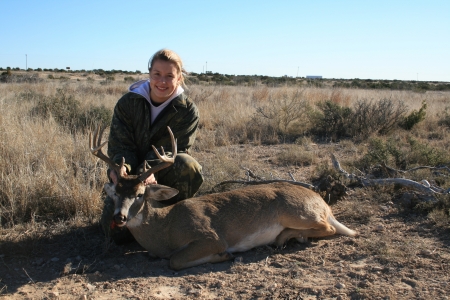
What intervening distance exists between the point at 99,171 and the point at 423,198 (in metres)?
4.37

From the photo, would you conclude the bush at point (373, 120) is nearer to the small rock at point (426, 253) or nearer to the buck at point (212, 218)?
the buck at point (212, 218)

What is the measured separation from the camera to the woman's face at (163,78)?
191 inches

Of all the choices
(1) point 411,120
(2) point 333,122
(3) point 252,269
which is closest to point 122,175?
(3) point 252,269

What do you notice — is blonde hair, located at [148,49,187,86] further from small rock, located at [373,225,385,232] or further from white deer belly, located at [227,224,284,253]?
small rock, located at [373,225,385,232]

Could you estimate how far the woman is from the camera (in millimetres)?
4934

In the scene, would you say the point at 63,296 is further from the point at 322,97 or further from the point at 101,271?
the point at 322,97

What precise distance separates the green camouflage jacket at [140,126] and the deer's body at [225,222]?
2.41 feet

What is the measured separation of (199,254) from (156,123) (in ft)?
5.58

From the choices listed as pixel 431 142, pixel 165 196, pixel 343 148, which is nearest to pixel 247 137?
pixel 343 148

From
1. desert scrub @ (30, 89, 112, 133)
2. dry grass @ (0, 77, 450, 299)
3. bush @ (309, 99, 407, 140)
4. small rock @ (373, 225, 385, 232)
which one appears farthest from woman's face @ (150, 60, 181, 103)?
bush @ (309, 99, 407, 140)

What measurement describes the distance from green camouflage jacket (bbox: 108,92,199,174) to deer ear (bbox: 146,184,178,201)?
635 millimetres

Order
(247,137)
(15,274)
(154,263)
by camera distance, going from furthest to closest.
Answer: (247,137) → (154,263) → (15,274)

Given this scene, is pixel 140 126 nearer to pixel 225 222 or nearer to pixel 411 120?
pixel 225 222

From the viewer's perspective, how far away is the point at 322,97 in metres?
15.1
